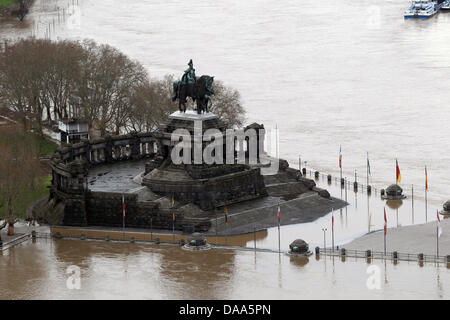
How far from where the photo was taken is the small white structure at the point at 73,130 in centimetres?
13888

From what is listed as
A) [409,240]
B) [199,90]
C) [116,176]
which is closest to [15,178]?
[116,176]

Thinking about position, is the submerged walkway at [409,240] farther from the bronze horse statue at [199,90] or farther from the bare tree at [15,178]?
the bare tree at [15,178]

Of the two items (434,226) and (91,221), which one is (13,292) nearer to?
(91,221)

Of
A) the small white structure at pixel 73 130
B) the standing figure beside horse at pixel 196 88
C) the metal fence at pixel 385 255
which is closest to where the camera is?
the metal fence at pixel 385 255

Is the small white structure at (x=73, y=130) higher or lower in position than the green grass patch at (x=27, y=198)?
higher

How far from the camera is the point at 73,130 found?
13962 centimetres

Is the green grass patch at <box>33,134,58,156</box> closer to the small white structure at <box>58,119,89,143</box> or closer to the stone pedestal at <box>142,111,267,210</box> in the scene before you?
the small white structure at <box>58,119,89,143</box>

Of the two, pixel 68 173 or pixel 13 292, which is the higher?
pixel 68 173

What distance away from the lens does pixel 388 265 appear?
3708 inches

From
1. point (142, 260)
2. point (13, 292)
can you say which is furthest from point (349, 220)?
point (13, 292)

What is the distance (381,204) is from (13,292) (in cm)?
4076

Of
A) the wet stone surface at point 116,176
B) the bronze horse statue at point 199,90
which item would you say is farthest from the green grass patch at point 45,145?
the bronze horse statue at point 199,90

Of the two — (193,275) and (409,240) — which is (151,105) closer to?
(409,240)

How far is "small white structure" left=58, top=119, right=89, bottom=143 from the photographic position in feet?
456
